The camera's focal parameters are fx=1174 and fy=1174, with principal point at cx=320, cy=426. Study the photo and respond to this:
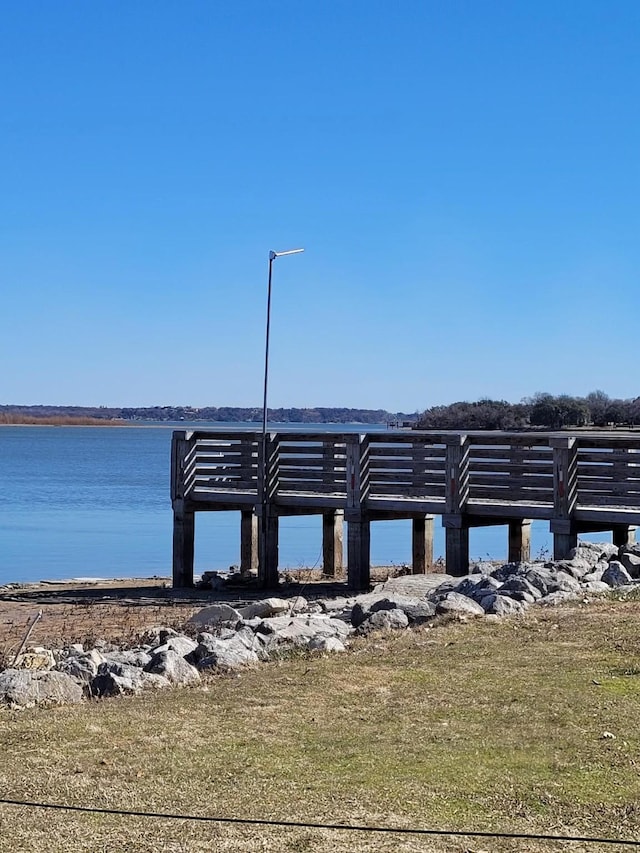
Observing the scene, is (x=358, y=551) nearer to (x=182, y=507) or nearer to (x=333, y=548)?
(x=333, y=548)

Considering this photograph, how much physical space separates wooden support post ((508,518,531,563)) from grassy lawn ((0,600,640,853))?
9.51 metres

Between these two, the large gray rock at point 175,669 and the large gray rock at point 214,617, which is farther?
the large gray rock at point 214,617

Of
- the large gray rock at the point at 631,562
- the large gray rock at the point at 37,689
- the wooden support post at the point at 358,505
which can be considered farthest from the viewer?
the wooden support post at the point at 358,505

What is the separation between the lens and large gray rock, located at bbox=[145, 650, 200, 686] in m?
8.77

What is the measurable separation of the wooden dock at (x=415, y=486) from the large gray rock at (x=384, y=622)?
6.66 metres

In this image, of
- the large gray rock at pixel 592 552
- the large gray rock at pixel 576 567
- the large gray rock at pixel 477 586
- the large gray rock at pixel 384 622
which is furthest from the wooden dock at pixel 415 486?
the large gray rock at pixel 384 622

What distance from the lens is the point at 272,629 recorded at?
34.8ft

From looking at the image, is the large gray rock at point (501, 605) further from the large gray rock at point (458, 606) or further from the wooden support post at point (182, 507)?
the wooden support post at point (182, 507)

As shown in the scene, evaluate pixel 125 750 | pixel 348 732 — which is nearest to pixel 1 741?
pixel 125 750

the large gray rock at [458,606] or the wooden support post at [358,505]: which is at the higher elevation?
the wooden support post at [358,505]

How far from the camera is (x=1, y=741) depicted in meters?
7.17

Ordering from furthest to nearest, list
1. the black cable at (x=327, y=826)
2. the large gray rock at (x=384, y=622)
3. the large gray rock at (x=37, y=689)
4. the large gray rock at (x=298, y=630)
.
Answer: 1. the large gray rock at (x=384, y=622)
2. the large gray rock at (x=298, y=630)
3. the large gray rock at (x=37, y=689)
4. the black cable at (x=327, y=826)

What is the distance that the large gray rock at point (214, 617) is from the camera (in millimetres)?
13148

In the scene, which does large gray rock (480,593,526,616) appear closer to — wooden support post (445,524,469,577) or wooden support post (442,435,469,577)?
wooden support post (442,435,469,577)
